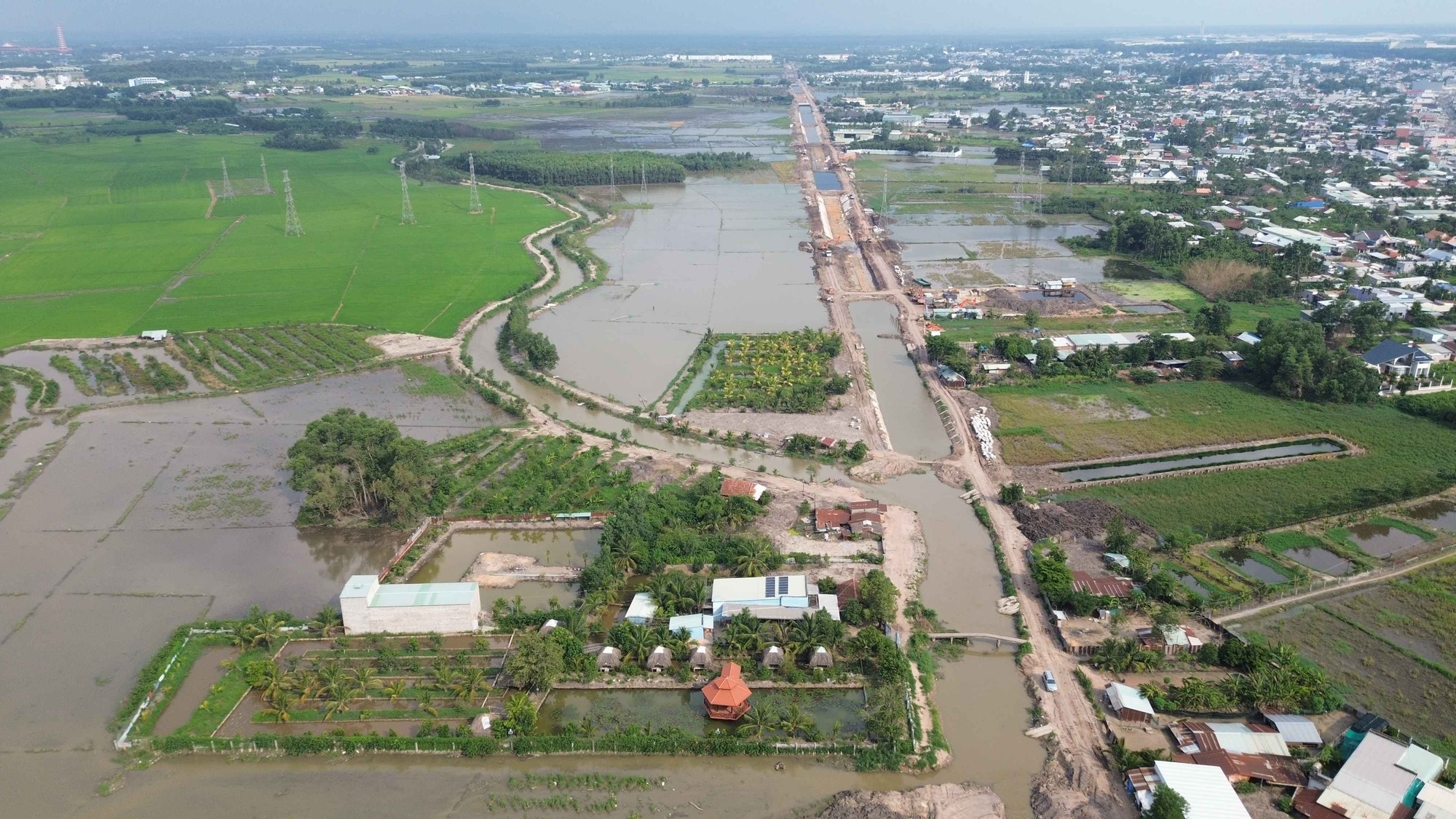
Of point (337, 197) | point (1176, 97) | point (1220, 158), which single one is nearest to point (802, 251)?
point (337, 197)

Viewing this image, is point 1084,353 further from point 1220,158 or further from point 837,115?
point 837,115

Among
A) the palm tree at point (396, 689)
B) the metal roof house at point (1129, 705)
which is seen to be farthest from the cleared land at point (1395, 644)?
the palm tree at point (396, 689)

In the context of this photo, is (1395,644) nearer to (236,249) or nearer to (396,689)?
(396,689)

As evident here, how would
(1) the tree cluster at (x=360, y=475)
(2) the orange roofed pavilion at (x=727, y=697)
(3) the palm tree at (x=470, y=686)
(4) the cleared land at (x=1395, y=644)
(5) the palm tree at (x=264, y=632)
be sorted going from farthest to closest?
(1) the tree cluster at (x=360, y=475) → (5) the palm tree at (x=264, y=632) → (3) the palm tree at (x=470, y=686) → (4) the cleared land at (x=1395, y=644) → (2) the orange roofed pavilion at (x=727, y=697)

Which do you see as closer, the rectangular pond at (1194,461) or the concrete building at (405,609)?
the concrete building at (405,609)

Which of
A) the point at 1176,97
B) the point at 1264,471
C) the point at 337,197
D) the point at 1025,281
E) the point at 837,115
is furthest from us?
the point at 1176,97

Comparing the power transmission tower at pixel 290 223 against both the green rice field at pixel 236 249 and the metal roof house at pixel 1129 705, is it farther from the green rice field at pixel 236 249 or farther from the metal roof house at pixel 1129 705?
the metal roof house at pixel 1129 705
